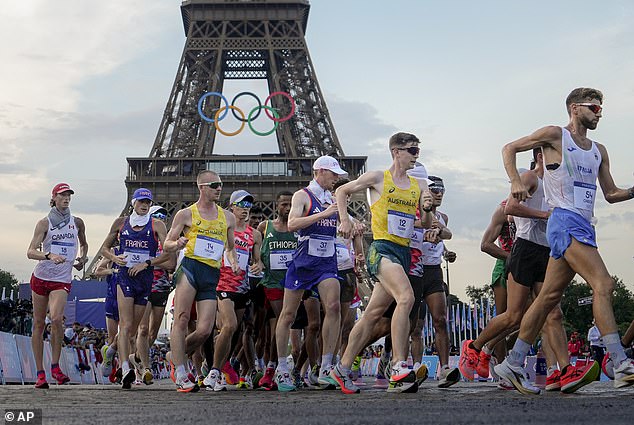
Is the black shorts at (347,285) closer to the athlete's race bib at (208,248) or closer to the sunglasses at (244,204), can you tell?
the sunglasses at (244,204)

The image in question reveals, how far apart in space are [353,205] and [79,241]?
144 feet

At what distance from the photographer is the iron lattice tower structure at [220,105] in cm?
6003

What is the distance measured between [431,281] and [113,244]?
3916 millimetres

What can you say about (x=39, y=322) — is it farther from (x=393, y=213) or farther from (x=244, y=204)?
(x=393, y=213)

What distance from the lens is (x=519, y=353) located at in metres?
7.54

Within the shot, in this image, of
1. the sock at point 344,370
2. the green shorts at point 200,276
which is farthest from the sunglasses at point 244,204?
the sock at point 344,370

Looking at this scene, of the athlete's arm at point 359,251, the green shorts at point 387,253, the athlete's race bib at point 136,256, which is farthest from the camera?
the athlete's race bib at point 136,256

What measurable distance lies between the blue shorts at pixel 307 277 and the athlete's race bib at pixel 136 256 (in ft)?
9.11

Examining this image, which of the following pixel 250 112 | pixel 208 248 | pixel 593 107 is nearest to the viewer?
pixel 593 107

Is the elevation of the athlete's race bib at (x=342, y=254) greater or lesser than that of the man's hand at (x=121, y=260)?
greater

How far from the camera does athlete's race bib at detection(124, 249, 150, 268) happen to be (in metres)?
11.4

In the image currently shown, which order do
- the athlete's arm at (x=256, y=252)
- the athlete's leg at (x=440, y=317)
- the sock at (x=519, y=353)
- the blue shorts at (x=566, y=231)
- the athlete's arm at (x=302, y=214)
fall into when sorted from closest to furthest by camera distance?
the blue shorts at (x=566, y=231), the sock at (x=519, y=353), the athlete's arm at (x=302, y=214), the athlete's leg at (x=440, y=317), the athlete's arm at (x=256, y=252)

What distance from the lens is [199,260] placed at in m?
9.36

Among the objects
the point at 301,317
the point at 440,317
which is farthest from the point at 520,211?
the point at 301,317
